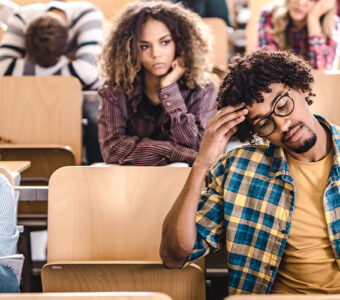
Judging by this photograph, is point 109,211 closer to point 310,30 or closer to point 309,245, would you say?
point 309,245

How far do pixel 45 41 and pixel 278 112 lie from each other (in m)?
1.66

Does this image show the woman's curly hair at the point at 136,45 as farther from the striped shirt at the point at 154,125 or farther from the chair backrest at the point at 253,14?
the chair backrest at the point at 253,14

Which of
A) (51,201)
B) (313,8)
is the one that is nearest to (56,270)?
(51,201)

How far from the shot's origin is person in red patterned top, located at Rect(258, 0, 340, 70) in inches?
99.8

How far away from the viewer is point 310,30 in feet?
8.34

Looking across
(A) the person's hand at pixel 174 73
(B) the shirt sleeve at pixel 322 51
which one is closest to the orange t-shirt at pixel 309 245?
(A) the person's hand at pixel 174 73

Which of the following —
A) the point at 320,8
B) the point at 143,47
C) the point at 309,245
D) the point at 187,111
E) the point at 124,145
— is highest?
the point at 320,8

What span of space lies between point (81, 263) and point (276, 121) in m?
0.58

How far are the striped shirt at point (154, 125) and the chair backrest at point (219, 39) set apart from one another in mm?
883

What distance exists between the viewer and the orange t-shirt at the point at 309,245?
3.79 ft

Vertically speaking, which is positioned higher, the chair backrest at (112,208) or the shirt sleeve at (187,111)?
the shirt sleeve at (187,111)

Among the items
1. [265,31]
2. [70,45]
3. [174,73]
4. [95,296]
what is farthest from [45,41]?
[95,296]

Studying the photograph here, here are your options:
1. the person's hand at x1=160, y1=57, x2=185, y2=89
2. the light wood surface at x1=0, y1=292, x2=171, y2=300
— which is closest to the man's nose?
the light wood surface at x1=0, y1=292, x2=171, y2=300

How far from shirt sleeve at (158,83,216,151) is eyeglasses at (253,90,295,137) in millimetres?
720
